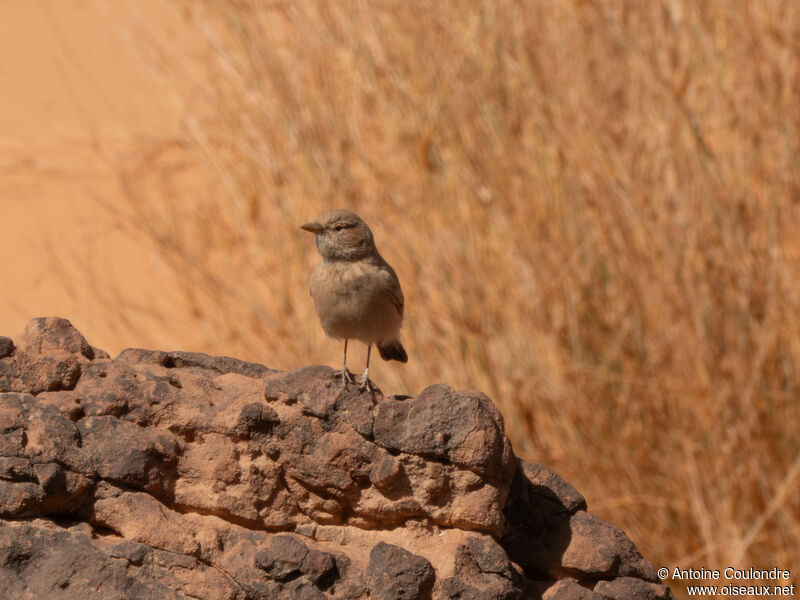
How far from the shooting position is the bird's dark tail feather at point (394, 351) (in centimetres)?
408

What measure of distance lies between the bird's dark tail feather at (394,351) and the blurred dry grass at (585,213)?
24.0 inches

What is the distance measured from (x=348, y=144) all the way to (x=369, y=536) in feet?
9.48

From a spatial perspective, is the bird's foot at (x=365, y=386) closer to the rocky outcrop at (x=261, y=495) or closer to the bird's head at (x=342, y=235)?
the rocky outcrop at (x=261, y=495)

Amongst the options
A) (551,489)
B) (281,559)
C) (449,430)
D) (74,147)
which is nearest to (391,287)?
(551,489)

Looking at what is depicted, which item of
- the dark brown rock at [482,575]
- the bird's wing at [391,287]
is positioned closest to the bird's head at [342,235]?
the bird's wing at [391,287]

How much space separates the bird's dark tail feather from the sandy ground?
254 cm

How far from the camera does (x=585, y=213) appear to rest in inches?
188

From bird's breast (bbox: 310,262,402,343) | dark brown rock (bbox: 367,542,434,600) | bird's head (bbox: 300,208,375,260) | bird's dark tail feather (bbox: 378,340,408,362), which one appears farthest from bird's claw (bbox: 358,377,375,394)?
bird's dark tail feather (bbox: 378,340,408,362)

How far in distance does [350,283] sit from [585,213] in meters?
1.65

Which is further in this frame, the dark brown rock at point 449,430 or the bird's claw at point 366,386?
the bird's claw at point 366,386

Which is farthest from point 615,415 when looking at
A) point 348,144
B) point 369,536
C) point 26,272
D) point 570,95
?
point 26,272

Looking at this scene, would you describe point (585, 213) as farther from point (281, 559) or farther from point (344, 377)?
point (281, 559)

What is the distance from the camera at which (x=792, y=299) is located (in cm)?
439

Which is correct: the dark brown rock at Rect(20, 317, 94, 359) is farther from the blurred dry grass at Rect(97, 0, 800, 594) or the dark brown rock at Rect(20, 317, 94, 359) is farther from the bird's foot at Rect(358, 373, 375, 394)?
the blurred dry grass at Rect(97, 0, 800, 594)
